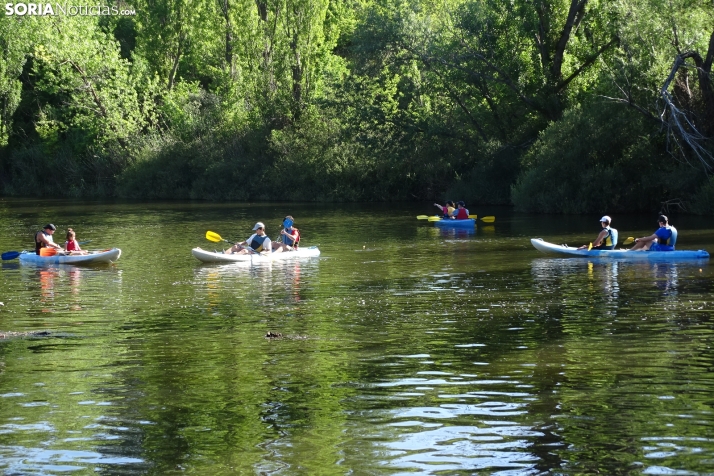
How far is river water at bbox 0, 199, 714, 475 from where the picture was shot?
329 inches

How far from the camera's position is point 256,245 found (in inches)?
973

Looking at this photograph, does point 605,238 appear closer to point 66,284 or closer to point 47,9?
point 66,284

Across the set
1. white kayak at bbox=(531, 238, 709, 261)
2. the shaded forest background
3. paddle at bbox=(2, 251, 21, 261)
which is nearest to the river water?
white kayak at bbox=(531, 238, 709, 261)

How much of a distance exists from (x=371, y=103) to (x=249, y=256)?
26052mm

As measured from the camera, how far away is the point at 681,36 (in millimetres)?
34250

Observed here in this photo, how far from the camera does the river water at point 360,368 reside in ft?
27.4

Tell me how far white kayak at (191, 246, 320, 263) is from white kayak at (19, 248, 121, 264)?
1913mm

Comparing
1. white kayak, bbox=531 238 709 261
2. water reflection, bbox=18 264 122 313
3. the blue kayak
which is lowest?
water reflection, bbox=18 264 122 313

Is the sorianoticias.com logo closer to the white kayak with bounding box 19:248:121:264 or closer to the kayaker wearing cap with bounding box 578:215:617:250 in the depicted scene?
the white kayak with bounding box 19:248:121:264

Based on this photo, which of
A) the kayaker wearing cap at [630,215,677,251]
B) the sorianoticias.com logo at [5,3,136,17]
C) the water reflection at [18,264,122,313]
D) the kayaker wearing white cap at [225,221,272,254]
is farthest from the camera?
the sorianoticias.com logo at [5,3,136,17]

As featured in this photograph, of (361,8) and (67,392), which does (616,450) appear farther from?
(361,8)

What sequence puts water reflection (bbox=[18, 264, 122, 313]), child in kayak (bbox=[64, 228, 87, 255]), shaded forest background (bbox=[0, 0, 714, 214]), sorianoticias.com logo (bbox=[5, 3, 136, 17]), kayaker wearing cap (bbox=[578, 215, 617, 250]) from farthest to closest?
sorianoticias.com logo (bbox=[5, 3, 136, 17])
shaded forest background (bbox=[0, 0, 714, 214])
child in kayak (bbox=[64, 228, 87, 255])
kayaker wearing cap (bbox=[578, 215, 617, 250])
water reflection (bbox=[18, 264, 122, 313])

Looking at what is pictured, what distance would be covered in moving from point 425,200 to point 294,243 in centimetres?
2541

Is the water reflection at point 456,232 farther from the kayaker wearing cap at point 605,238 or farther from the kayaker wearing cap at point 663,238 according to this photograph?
the kayaker wearing cap at point 663,238
